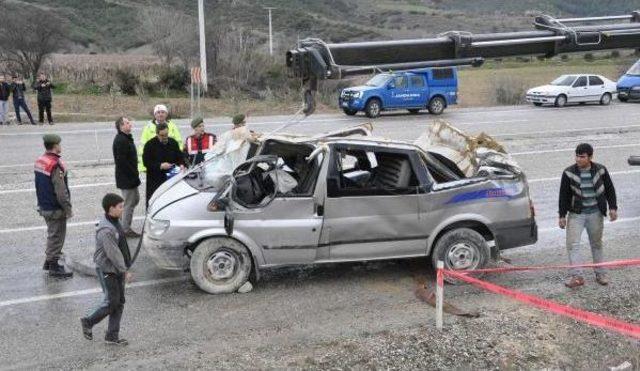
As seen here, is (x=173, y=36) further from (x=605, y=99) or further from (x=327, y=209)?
(x=327, y=209)

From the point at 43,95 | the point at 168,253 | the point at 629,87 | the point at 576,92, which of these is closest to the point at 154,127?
the point at 168,253

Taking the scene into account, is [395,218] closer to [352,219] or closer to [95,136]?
[352,219]

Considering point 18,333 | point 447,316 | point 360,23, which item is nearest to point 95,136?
point 18,333

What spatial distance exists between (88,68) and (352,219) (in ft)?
102

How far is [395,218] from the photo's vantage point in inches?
302

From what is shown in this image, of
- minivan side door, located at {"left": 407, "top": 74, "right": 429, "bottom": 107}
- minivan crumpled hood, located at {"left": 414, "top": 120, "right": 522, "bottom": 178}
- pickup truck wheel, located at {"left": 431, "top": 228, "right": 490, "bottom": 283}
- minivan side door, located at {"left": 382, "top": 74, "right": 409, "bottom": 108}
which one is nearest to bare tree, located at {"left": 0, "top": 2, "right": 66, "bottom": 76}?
minivan side door, located at {"left": 382, "top": 74, "right": 409, "bottom": 108}

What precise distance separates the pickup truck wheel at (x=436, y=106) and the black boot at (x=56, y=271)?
2161cm

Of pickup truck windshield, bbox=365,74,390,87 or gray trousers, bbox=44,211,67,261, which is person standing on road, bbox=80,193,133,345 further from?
pickup truck windshield, bbox=365,74,390,87

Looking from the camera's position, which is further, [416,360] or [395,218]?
[395,218]

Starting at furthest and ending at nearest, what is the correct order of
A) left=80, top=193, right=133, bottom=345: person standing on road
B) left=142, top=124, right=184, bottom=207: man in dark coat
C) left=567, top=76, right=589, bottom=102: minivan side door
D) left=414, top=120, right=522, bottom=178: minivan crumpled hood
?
left=567, top=76, right=589, bottom=102: minivan side door, left=142, top=124, right=184, bottom=207: man in dark coat, left=414, top=120, right=522, bottom=178: minivan crumpled hood, left=80, top=193, right=133, bottom=345: person standing on road

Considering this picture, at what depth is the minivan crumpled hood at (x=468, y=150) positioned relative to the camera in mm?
8250

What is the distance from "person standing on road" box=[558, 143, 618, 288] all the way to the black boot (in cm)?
577

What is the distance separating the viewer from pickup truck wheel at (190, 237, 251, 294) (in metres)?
7.36

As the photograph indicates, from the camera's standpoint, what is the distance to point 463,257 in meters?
7.91
